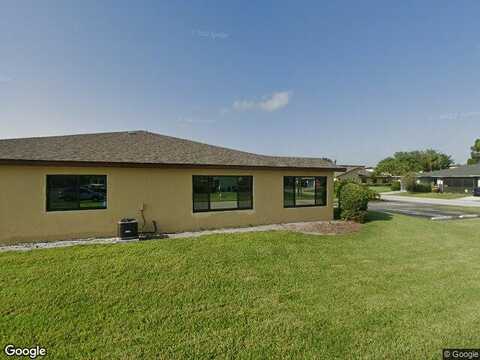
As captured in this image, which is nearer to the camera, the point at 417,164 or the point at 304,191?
the point at 304,191

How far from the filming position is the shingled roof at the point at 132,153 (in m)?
7.83

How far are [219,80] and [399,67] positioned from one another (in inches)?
426

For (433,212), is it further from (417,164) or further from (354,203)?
(417,164)

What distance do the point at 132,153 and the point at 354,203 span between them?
10.2m

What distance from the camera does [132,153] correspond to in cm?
918

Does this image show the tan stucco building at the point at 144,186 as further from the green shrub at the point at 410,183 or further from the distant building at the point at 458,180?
the distant building at the point at 458,180

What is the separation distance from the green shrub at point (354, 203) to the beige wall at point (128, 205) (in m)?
1.92

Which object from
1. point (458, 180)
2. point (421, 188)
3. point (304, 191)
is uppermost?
point (458, 180)

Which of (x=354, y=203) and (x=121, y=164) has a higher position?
(x=121, y=164)

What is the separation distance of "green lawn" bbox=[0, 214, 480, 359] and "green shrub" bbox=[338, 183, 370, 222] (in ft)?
12.8

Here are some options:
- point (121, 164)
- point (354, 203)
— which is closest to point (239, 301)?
point (121, 164)

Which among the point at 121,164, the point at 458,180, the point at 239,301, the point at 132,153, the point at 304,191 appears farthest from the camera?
the point at 458,180

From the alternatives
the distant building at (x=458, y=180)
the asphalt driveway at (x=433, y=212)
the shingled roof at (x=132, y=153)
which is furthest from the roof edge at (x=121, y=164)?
the distant building at (x=458, y=180)

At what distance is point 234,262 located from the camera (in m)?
6.29
